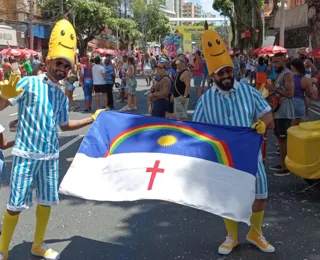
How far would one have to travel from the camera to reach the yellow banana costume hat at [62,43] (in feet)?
13.3

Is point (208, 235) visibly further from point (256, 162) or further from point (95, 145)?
point (95, 145)

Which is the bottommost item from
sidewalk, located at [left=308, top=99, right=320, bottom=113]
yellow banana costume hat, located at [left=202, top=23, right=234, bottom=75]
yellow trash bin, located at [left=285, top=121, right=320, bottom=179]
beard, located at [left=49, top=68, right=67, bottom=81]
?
sidewalk, located at [left=308, top=99, right=320, bottom=113]

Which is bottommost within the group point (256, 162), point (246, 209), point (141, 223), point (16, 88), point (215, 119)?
point (141, 223)

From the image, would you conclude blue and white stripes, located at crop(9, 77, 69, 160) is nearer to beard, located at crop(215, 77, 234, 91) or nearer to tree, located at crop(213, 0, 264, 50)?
beard, located at crop(215, 77, 234, 91)

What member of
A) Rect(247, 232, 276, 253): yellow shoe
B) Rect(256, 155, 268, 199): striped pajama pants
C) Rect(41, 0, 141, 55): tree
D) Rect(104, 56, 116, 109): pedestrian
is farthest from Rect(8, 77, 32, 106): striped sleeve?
Rect(41, 0, 141, 55): tree

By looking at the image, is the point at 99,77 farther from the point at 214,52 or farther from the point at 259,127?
the point at 259,127

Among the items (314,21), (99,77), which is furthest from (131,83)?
(314,21)

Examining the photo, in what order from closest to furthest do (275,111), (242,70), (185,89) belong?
(275,111) < (185,89) < (242,70)

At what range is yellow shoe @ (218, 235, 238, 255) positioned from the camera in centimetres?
439

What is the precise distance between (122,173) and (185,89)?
16.4 ft

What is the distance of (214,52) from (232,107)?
50 cm

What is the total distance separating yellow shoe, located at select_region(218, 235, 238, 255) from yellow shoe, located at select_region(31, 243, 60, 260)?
56.7 inches

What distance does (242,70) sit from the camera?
99.1 ft

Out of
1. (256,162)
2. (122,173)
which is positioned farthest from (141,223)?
(256,162)
